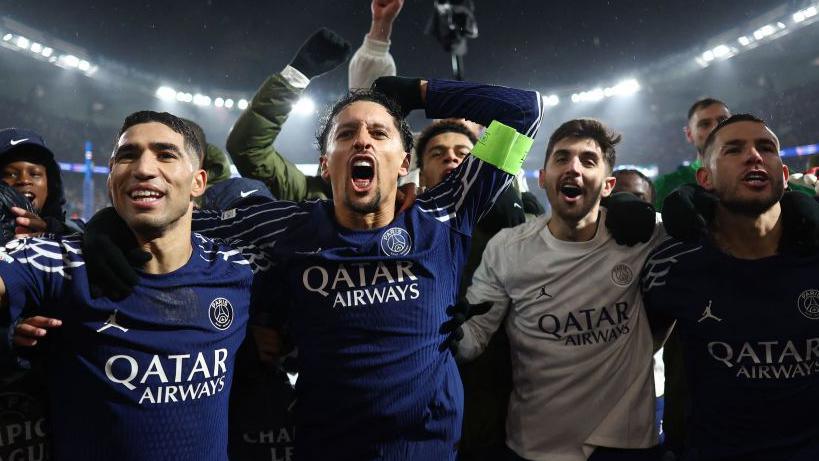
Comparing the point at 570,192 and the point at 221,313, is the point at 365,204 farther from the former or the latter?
the point at 570,192

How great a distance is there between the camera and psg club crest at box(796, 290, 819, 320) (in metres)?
1.87

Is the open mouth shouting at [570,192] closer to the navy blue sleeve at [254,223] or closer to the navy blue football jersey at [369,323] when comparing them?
the navy blue football jersey at [369,323]

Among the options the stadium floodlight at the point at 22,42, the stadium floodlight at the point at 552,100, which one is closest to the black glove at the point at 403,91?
the stadium floodlight at the point at 22,42

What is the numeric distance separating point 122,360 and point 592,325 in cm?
155

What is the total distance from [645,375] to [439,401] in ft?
2.87

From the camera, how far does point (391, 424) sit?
161 cm

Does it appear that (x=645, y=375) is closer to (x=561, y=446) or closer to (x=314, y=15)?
(x=561, y=446)

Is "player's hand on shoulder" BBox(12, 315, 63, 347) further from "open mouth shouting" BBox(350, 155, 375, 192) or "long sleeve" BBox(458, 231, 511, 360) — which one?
"long sleeve" BBox(458, 231, 511, 360)

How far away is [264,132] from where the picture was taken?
2666 millimetres

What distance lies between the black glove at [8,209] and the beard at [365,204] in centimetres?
121

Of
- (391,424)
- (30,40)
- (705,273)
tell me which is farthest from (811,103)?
(30,40)

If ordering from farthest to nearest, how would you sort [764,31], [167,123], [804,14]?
[764,31], [804,14], [167,123]

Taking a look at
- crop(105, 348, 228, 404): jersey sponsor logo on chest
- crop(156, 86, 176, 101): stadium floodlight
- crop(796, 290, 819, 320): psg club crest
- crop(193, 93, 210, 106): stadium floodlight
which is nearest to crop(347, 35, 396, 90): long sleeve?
crop(105, 348, 228, 404): jersey sponsor logo on chest

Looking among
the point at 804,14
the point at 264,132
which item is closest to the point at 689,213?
the point at 264,132
